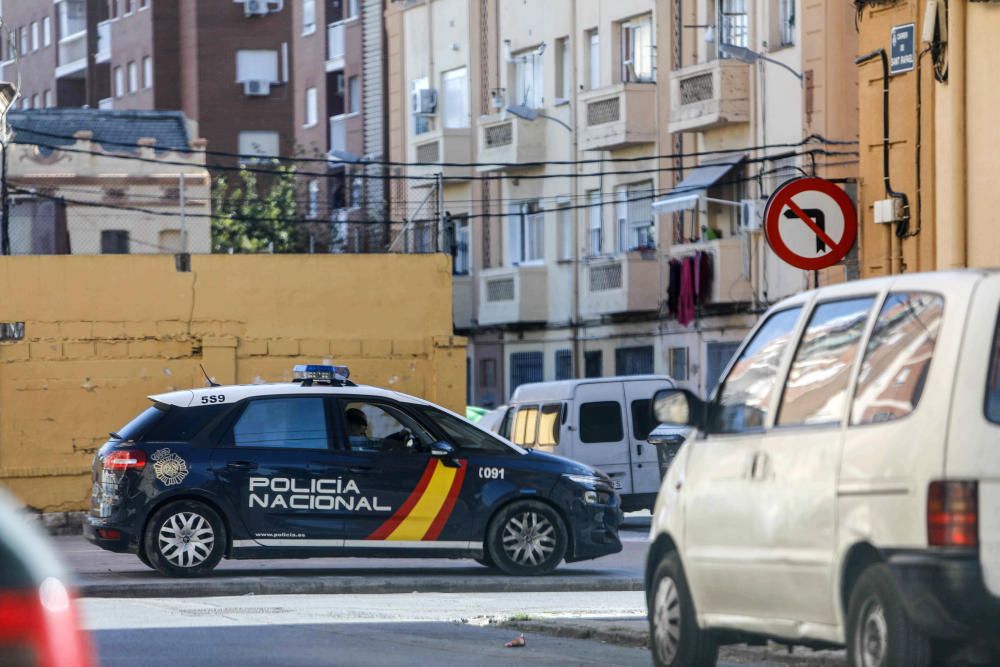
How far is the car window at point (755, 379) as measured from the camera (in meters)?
9.10

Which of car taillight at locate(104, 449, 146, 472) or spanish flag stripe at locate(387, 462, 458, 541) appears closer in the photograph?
car taillight at locate(104, 449, 146, 472)

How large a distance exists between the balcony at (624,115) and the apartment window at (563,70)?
2347 mm

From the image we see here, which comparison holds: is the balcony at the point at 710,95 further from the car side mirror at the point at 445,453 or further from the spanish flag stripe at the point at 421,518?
the spanish flag stripe at the point at 421,518

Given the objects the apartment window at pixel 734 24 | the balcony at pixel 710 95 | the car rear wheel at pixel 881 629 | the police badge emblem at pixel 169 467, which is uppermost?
the apartment window at pixel 734 24

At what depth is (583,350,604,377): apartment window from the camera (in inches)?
1758

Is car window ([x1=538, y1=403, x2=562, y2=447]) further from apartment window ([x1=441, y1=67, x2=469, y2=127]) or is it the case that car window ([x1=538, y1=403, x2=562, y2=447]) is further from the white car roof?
apartment window ([x1=441, y1=67, x2=469, y2=127])

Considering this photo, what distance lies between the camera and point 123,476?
17312mm

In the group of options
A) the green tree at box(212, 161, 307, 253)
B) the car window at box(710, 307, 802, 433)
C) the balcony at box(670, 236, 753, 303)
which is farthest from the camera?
the green tree at box(212, 161, 307, 253)

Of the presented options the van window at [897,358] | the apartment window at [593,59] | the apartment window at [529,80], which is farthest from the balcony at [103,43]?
the van window at [897,358]

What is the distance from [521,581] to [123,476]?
3.19 meters

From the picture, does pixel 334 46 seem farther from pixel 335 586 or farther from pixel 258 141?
pixel 335 586

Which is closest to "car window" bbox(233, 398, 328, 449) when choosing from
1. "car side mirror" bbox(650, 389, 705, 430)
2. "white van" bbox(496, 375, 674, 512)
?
"car side mirror" bbox(650, 389, 705, 430)

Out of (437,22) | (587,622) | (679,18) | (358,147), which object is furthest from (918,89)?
(358,147)

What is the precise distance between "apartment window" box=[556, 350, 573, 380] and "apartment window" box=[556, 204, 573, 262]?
193cm
